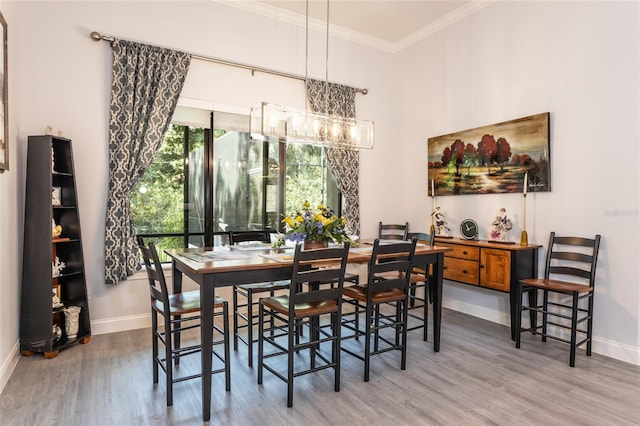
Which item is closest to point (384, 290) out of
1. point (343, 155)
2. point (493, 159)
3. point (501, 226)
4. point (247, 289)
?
point (247, 289)

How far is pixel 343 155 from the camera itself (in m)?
5.23

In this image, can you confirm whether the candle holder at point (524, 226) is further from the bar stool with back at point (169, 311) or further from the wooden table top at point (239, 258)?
the bar stool with back at point (169, 311)

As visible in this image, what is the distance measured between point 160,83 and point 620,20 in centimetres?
415

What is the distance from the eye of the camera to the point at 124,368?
9.95ft

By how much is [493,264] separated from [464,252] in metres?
0.37

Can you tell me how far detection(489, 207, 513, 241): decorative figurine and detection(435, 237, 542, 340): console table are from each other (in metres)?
0.12

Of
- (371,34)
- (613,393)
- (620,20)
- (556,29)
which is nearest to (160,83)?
(371,34)

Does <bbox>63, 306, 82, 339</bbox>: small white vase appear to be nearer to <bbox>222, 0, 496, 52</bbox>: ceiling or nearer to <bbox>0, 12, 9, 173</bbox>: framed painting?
<bbox>0, 12, 9, 173</bbox>: framed painting

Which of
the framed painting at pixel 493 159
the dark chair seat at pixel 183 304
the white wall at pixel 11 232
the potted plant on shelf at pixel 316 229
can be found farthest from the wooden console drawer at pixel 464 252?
the white wall at pixel 11 232

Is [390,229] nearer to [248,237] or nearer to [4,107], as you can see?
[248,237]

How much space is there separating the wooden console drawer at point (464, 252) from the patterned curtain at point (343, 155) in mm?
1353

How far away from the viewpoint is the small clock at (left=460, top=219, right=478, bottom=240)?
14.6 ft

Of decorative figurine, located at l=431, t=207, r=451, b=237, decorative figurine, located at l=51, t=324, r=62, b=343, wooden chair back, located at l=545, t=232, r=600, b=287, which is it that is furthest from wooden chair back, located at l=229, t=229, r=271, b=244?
wooden chair back, located at l=545, t=232, r=600, b=287

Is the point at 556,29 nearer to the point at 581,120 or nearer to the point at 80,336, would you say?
the point at 581,120
